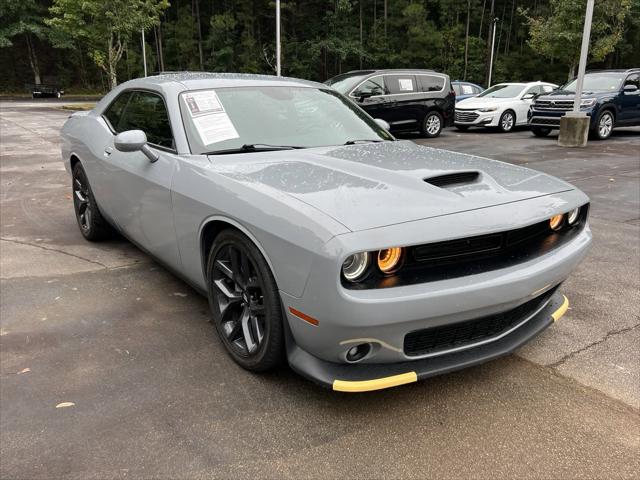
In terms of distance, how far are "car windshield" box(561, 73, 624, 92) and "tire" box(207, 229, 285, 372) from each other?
522 inches

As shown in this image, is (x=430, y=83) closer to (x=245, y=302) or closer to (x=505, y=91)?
(x=505, y=91)

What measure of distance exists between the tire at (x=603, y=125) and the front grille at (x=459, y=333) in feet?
41.1

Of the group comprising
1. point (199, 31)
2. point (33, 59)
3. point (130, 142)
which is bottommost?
point (130, 142)

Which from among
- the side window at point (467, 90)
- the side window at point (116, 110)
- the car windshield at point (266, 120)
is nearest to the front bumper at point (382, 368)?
the car windshield at point (266, 120)

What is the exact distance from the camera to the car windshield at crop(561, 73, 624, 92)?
13.5 m

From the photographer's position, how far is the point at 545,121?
1387 cm

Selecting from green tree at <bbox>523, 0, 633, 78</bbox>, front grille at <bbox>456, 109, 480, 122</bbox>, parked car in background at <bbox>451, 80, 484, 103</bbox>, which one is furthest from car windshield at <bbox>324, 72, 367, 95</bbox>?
green tree at <bbox>523, 0, 633, 78</bbox>

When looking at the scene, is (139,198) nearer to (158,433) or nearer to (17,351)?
(17,351)

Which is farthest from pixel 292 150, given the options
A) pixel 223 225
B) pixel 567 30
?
pixel 567 30

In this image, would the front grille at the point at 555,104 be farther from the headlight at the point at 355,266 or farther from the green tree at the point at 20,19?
the green tree at the point at 20,19

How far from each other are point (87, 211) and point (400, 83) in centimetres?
1097

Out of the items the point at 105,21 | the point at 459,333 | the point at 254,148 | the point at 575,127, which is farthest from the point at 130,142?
the point at 105,21

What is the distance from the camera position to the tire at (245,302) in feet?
7.97

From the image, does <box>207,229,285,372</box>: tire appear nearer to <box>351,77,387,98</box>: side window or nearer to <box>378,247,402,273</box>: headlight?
<box>378,247,402,273</box>: headlight
